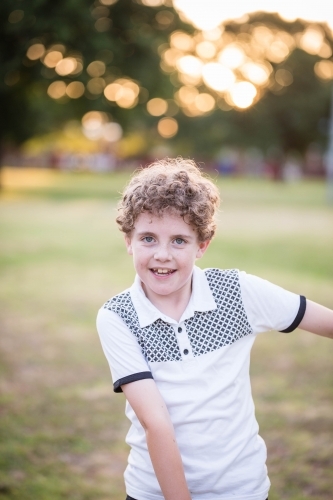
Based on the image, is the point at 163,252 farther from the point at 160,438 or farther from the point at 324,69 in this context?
the point at 324,69

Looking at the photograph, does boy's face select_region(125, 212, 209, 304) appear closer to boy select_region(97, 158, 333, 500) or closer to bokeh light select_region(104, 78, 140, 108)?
boy select_region(97, 158, 333, 500)

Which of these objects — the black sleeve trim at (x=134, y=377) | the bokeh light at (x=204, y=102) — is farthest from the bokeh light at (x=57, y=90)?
the black sleeve trim at (x=134, y=377)

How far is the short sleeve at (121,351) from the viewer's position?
1753mm

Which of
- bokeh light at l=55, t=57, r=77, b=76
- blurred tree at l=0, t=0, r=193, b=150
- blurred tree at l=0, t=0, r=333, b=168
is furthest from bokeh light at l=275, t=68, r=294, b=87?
bokeh light at l=55, t=57, r=77, b=76

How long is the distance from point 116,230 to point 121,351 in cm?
1346

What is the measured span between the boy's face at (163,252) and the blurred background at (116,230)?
1.60m

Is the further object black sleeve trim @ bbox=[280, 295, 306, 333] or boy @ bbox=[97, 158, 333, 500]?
black sleeve trim @ bbox=[280, 295, 306, 333]

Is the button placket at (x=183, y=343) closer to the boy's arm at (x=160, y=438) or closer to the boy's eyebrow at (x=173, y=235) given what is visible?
the boy's arm at (x=160, y=438)

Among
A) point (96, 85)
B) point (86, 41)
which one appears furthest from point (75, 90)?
point (86, 41)

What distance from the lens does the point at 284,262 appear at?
9781 mm

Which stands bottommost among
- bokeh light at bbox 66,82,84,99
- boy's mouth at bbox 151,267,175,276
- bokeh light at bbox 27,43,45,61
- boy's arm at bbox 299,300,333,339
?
boy's arm at bbox 299,300,333,339

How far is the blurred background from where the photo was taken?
3.47 m

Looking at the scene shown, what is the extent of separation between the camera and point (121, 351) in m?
1.78

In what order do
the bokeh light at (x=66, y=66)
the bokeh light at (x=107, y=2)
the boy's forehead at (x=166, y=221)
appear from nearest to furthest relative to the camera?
the boy's forehead at (x=166, y=221) → the bokeh light at (x=107, y=2) → the bokeh light at (x=66, y=66)
